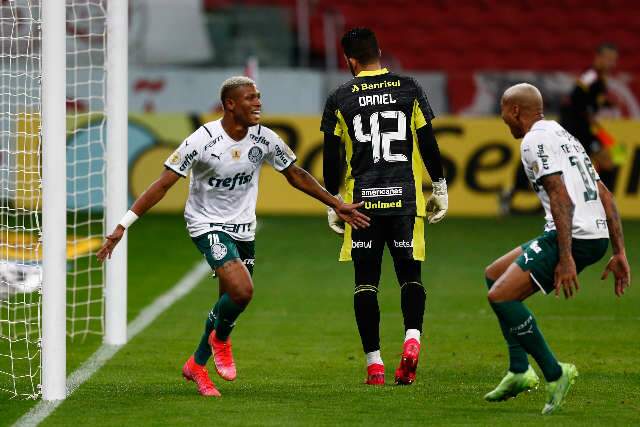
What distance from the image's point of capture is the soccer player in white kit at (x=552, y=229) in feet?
20.8

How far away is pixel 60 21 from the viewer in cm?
701

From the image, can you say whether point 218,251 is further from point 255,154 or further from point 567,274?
point 567,274

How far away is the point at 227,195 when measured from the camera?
7379 mm

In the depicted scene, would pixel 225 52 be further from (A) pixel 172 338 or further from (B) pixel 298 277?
(A) pixel 172 338

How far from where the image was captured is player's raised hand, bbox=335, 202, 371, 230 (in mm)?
7480

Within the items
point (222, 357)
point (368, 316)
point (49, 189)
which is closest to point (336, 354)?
point (368, 316)

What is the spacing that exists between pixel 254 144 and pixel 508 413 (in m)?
2.03

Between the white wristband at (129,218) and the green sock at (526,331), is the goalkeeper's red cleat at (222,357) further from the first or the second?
the green sock at (526,331)

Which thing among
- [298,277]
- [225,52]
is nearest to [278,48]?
[225,52]

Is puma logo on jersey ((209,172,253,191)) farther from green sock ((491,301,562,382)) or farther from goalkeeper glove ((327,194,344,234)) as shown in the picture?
green sock ((491,301,562,382))

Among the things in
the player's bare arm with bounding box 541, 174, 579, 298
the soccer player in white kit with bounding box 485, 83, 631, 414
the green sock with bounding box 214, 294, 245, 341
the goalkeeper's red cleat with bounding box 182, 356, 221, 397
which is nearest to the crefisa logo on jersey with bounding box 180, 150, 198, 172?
the green sock with bounding box 214, 294, 245, 341

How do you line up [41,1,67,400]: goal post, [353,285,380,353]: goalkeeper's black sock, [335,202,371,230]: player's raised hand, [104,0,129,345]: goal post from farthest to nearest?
[104,0,129,345]: goal post, [353,285,380,353]: goalkeeper's black sock, [335,202,371,230]: player's raised hand, [41,1,67,400]: goal post

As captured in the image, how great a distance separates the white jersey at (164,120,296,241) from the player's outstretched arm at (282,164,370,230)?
13cm

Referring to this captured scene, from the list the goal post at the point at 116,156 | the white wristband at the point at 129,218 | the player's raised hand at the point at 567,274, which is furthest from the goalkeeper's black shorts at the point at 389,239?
the goal post at the point at 116,156
